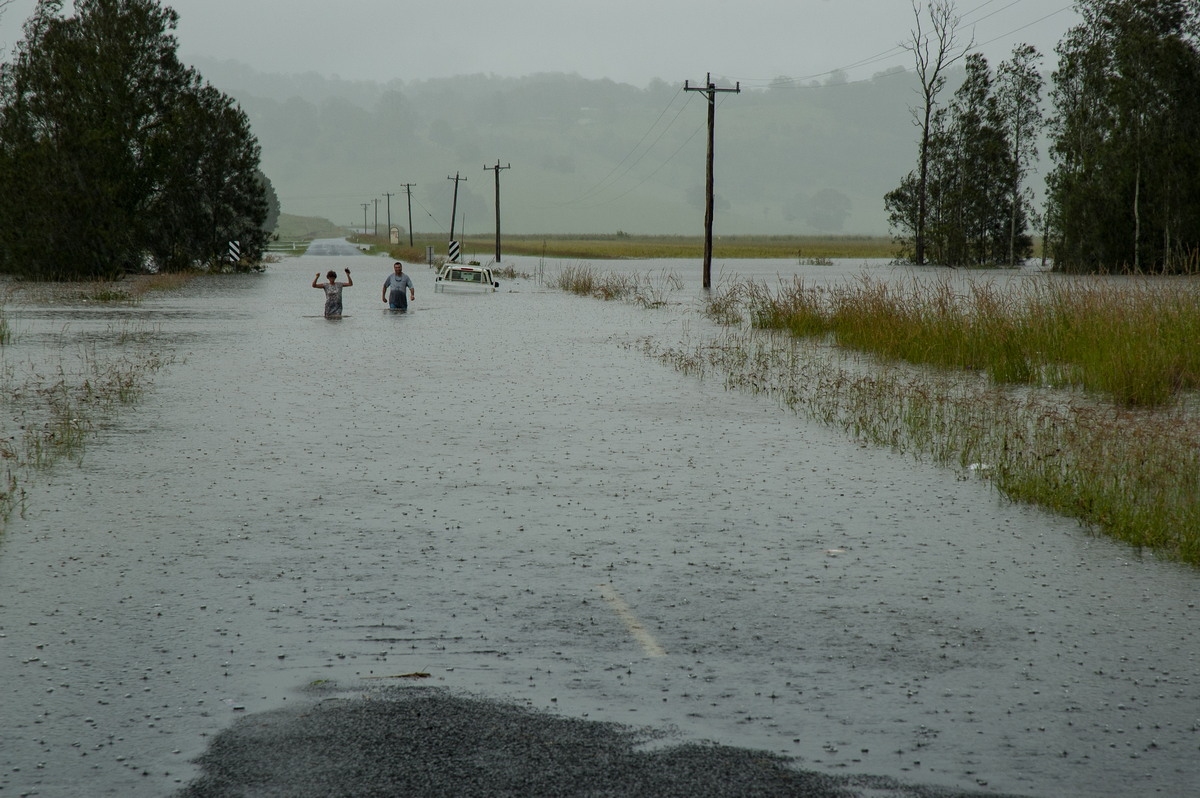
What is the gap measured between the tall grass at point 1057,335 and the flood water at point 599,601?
5150 mm

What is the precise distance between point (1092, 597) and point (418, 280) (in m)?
56.1

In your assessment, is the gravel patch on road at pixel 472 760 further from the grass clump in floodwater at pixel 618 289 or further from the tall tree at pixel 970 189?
the tall tree at pixel 970 189

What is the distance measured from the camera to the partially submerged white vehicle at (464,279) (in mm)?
48612

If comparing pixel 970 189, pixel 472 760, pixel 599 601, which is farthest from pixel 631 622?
pixel 970 189

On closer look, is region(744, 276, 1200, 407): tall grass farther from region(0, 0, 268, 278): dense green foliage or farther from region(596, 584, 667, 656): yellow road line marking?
region(0, 0, 268, 278): dense green foliage

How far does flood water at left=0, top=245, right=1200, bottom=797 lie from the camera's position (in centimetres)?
477

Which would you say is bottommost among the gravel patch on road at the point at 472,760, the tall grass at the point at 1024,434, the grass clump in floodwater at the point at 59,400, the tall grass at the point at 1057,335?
the gravel patch on road at the point at 472,760

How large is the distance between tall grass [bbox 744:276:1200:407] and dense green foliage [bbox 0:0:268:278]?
126 ft

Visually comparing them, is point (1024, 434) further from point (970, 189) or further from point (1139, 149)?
point (970, 189)

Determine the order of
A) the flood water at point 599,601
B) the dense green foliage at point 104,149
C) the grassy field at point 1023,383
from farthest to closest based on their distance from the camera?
the dense green foliage at point 104,149, the grassy field at point 1023,383, the flood water at point 599,601

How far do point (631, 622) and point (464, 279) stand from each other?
43.9 m

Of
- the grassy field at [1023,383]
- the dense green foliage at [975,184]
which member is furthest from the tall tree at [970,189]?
the grassy field at [1023,383]

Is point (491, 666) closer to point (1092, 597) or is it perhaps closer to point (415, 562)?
point (415, 562)

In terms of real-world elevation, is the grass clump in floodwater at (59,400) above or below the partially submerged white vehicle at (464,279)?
below
